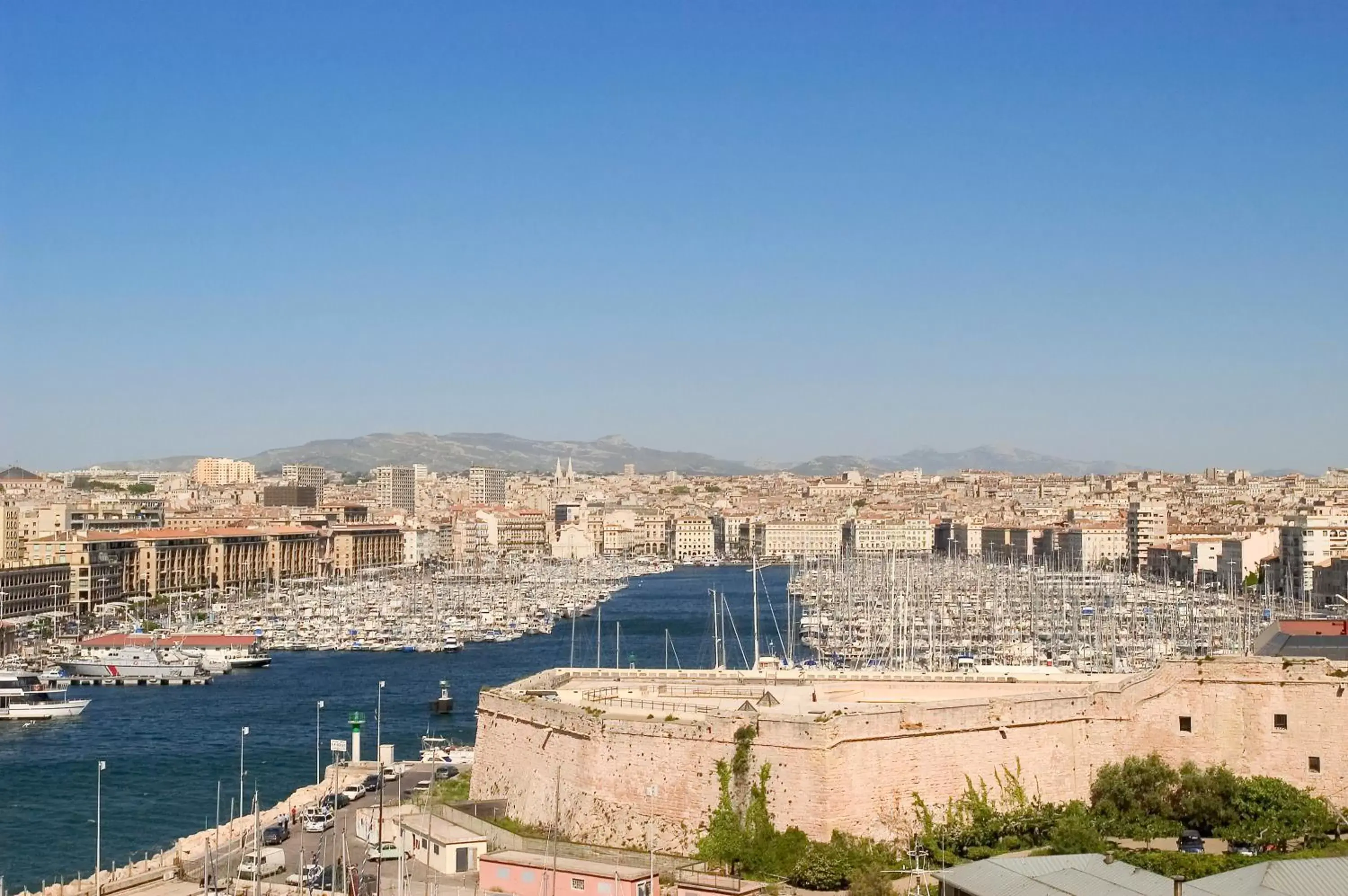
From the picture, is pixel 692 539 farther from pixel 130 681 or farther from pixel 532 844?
pixel 532 844

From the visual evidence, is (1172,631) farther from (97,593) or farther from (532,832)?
(97,593)

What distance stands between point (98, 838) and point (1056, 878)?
11961 mm

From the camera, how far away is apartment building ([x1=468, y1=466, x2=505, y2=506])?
6644 inches

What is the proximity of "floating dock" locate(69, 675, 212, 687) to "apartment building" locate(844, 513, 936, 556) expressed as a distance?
65.2 meters

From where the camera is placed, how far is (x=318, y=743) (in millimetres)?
25422

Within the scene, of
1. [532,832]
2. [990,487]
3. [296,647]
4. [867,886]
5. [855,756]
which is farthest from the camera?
[990,487]

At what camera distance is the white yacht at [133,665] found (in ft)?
133

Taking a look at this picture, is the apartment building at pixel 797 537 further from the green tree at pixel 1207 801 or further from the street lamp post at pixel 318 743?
the green tree at pixel 1207 801

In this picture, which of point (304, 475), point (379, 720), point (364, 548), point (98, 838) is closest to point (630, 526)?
point (364, 548)

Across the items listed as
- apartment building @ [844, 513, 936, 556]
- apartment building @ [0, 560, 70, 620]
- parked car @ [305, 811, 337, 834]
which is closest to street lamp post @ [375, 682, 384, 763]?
parked car @ [305, 811, 337, 834]

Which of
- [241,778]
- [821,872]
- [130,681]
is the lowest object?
[130,681]

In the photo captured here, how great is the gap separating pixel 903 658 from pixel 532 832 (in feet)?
78.8

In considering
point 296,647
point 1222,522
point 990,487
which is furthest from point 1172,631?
point 990,487

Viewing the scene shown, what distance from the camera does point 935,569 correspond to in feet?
239
